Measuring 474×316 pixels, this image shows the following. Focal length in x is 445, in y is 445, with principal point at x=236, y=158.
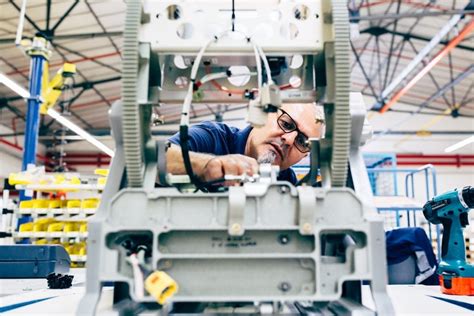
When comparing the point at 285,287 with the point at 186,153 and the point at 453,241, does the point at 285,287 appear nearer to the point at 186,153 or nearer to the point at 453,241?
the point at 186,153

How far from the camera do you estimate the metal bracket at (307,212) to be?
3.13 feet

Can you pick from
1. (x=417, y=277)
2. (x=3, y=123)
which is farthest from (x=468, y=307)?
(x=3, y=123)

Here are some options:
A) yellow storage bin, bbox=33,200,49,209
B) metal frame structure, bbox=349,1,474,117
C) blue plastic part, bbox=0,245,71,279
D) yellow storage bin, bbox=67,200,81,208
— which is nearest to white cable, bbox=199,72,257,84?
blue plastic part, bbox=0,245,71,279

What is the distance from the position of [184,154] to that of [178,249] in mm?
244

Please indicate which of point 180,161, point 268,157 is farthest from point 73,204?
point 180,161

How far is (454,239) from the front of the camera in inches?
68.0

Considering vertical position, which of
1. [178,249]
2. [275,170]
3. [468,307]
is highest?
[275,170]

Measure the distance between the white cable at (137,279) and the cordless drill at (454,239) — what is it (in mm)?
1223

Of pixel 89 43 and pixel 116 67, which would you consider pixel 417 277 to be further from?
pixel 116 67

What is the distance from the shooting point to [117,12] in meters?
7.50

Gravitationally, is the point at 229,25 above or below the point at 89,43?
below

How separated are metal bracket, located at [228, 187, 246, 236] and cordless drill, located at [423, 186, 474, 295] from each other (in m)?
1.08

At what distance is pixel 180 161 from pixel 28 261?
4.51 feet

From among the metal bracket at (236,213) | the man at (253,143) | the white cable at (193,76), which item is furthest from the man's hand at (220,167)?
the metal bracket at (236,213)
